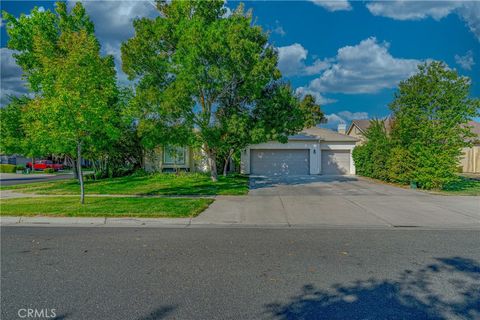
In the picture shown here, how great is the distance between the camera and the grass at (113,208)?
9047 mm

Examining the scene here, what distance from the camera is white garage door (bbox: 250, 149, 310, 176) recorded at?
24578mm

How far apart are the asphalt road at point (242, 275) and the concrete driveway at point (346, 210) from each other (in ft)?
4.23

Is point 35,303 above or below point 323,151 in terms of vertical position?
below

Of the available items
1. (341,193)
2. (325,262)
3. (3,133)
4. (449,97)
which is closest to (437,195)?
(341,193)

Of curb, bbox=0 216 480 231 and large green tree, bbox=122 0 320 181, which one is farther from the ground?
large green tree, bbox=122 0 320 181

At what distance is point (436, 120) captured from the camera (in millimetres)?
15547

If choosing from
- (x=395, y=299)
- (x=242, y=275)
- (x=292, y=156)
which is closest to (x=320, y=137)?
(x=292, y=156)

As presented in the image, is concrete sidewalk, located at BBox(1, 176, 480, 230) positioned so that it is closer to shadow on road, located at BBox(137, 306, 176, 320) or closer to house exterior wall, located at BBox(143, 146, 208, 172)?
shadow on road, located at BBox(137, 306, 176, 320)

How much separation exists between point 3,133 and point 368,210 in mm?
19826

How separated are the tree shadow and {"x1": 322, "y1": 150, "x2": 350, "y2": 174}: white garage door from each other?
20465 mm

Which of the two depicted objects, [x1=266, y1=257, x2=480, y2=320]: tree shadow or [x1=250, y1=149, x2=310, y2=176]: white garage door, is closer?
[x1=266, y1=257, x2=480, y2=320]: tree shadow

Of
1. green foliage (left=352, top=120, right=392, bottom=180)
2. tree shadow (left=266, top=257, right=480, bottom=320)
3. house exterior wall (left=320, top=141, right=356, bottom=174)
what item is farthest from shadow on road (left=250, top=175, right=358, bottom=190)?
tree shadow (left=266, top=257, right=480, bottom=320)

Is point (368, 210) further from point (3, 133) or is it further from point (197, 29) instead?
point (3, 133)

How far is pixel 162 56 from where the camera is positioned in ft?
57.6
